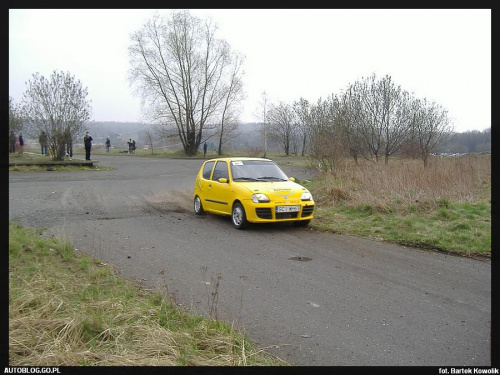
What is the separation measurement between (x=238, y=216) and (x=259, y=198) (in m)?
0.78

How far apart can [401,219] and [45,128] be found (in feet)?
72.6

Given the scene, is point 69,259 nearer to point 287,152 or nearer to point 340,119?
point 340,119

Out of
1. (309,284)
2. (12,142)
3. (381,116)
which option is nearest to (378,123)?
(381,116)

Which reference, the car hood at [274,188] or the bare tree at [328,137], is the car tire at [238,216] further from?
the bare tree at [328,137]

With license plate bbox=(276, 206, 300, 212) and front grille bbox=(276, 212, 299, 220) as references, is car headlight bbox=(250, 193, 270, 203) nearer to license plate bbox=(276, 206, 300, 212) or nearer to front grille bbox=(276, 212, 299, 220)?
license plate bbox=(276, 206, 300, 212)

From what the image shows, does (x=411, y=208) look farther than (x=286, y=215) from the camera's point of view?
Yes

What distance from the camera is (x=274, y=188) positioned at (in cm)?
966

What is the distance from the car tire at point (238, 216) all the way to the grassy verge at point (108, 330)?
175 inches

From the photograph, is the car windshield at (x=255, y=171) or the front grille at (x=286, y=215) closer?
the front grille at (x=286, y=215)

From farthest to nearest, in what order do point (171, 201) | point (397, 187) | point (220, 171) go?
point (171, 201) → point (397, 187) → point (220, 171)

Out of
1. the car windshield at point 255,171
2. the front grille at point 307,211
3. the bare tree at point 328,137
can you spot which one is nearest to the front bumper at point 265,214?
the front grille at point 307,211

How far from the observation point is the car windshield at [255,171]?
1050 centimetres

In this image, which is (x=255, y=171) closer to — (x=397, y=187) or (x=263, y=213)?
(x=263, y=213)
